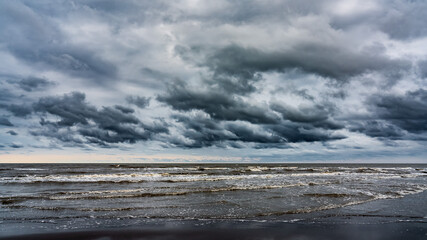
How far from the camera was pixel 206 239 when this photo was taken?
926 cm

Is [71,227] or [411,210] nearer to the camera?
[71,227]

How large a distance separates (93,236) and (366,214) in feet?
39.5

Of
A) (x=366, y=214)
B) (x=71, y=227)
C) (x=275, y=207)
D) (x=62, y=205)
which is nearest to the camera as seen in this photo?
(x=71, y=227)

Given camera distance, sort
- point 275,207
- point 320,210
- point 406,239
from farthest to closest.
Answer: point 275,207
point 320,210
point 406,239

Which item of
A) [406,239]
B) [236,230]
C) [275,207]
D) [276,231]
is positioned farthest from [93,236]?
[406,239]

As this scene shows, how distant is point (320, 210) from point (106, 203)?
12.3 meters

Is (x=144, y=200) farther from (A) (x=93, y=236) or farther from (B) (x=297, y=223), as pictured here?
(B) (x=297, y=223)

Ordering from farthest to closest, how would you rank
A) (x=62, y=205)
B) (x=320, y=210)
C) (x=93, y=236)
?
(x=62, y=205) → (x=320, y=210) → (x=93, y=236)

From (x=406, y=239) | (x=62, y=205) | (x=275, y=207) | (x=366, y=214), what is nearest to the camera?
(x=406, y=239)

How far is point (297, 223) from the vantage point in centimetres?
1119

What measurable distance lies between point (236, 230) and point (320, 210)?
6043 millimetres

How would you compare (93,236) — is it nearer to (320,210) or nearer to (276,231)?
(276,231)

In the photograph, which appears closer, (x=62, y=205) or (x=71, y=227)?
(x=71, y=227)

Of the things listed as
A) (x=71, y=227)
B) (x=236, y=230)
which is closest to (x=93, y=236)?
(x=71, y=227)
